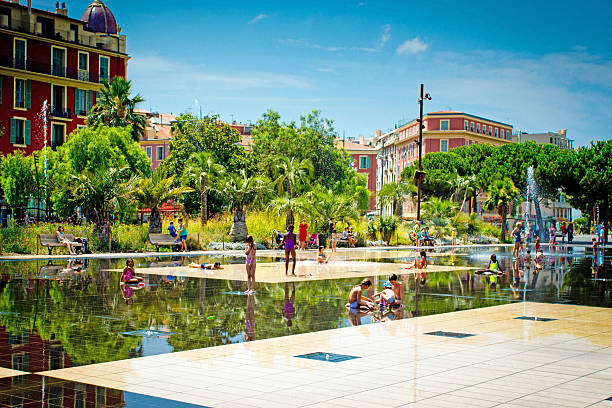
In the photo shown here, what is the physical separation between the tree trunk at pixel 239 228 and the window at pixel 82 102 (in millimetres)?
29223

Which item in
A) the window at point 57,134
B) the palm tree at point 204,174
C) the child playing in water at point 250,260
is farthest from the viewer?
the window at point 57,134

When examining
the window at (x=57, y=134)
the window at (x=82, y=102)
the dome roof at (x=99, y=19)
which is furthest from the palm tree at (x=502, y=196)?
the dome roof at (x=99, y=19)

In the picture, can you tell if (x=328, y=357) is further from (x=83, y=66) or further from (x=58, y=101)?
(x=83, y=66)

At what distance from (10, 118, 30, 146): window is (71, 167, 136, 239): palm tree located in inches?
1092

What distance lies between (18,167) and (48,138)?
370 inches

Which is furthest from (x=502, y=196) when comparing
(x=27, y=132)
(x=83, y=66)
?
(x=27, y=132)

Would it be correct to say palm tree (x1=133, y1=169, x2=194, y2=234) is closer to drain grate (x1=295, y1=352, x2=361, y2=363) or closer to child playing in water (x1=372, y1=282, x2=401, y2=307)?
child playing in water (x1=372, y1=282, x2=401, y2=307)

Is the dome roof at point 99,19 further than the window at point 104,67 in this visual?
Yes

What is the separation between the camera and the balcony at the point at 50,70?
5619 cm

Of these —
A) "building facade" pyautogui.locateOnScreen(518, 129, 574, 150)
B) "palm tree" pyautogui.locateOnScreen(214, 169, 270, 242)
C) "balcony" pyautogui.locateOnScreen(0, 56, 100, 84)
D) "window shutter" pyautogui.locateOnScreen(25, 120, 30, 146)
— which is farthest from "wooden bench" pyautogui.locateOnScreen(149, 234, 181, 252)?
"building facade" pyautogui.locateOnScreen(518, 129, 574, 150)

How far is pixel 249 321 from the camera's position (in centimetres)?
1252

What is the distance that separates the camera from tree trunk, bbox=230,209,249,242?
38781 millimetres

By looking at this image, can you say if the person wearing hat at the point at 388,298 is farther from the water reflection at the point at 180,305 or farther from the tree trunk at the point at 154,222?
the tree trunk at the point at 154,222

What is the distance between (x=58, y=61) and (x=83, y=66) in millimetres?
2670
